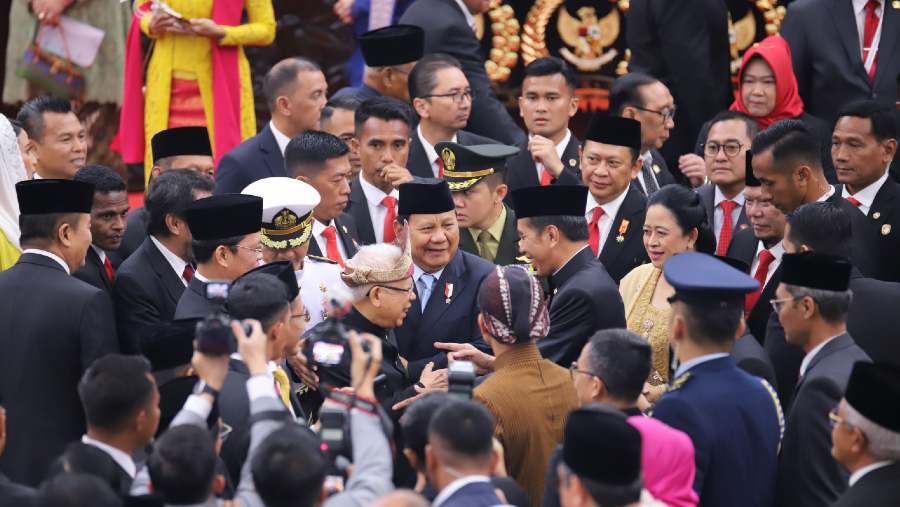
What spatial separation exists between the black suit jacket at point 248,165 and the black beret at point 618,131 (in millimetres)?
A: 1745

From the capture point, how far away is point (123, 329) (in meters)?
5.86

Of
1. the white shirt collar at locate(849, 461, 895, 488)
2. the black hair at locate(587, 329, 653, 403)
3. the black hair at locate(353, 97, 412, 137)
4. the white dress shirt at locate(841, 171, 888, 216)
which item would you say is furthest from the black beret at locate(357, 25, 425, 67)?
the white shirt collar at locate(849, 461, 895, 488)

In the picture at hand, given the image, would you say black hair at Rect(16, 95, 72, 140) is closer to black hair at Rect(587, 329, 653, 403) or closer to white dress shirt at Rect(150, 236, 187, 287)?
white dress shirt at Rect(150, 236, 187, 287)

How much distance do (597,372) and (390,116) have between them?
319cm

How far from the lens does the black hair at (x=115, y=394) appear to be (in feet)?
13.9

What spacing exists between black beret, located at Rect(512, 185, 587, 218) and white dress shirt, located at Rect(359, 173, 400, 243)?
144cm

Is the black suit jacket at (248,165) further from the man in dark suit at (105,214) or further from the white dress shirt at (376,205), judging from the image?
the man in dark suit at (105,214)

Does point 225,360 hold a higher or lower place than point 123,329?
higher

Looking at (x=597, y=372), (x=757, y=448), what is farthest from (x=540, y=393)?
(x=757, y=448)

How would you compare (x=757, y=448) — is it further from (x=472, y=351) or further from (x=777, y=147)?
(x=777, y=147)

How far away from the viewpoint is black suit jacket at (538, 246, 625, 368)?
5691 millimetres

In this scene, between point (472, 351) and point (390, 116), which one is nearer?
point (472, 351)

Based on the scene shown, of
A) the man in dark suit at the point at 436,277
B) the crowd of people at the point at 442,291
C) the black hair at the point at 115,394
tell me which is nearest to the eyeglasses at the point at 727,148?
the crowd of people at the point at 442,291

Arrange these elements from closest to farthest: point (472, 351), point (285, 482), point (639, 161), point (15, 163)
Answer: point (285, 482) → point (472, 351) → point (15, 163) → point (639, 161)
